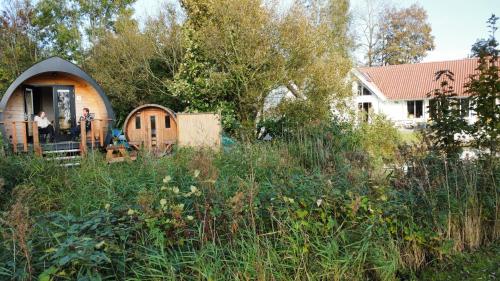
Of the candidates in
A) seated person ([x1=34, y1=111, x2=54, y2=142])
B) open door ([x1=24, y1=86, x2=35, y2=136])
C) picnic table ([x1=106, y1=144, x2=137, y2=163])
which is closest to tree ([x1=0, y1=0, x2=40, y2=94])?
open door ([x1=24, y1=86, x2=35, y2=136])

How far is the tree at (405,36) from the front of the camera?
1795 inches

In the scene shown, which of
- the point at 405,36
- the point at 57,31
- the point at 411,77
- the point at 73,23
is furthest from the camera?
the point at 405,36

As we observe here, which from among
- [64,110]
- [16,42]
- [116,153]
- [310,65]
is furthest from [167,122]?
[16,42]

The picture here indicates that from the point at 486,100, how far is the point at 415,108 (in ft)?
96.8

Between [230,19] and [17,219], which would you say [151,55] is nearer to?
[230,19]

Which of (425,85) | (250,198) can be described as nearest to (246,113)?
(250,198)

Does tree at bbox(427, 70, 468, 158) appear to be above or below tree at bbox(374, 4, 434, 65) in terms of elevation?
below

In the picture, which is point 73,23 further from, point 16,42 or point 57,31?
point 16,42

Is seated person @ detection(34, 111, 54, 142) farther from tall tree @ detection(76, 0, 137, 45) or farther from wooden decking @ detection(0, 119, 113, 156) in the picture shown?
tall tree @ detection(76, 0, 137, 45)

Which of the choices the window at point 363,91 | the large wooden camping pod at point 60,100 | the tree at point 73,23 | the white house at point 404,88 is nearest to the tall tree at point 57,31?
the tree at point 73,23

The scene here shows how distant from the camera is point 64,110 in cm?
1448

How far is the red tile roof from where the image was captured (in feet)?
104

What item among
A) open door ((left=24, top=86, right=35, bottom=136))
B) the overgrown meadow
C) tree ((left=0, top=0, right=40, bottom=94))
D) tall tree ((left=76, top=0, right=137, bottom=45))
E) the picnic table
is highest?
tall tree ((left=76, top=0, right=137, bottom=45))

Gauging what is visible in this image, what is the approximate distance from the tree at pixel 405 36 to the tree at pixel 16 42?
35961 mm
